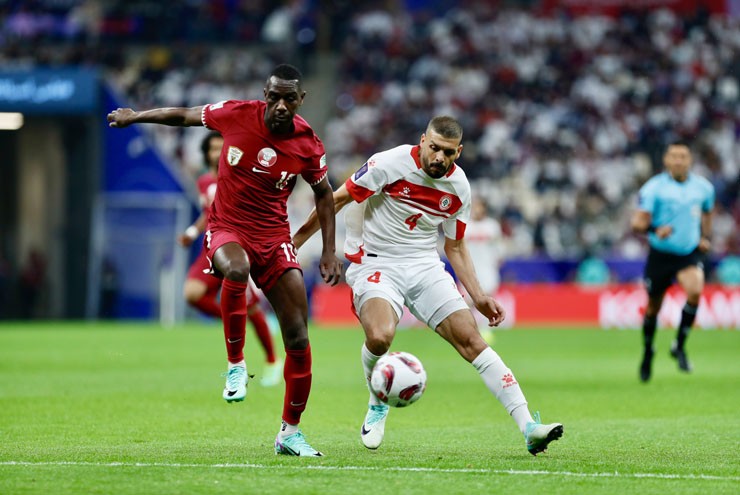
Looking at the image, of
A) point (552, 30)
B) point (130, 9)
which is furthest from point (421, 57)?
point (130, 9)

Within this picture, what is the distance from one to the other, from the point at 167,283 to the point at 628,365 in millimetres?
16098

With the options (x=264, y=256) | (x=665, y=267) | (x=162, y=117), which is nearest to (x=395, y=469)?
(x=264, y=256)

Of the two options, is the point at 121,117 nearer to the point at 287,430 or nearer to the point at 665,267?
the point at 287,430

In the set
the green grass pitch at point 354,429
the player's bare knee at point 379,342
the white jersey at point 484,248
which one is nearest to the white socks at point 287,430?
the green grass pitch at point 354,429

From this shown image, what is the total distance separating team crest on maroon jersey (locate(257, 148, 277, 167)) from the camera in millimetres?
8656

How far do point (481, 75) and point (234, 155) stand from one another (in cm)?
2766

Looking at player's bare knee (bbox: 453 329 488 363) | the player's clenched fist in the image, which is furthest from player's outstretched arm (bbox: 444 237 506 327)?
the player's clenched fist

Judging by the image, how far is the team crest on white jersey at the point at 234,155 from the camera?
8.70 m

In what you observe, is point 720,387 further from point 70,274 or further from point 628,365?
point 70,274

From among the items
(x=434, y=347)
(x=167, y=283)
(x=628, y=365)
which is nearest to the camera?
(x=628, y=365)

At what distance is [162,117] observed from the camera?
865cm

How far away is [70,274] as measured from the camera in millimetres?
31625

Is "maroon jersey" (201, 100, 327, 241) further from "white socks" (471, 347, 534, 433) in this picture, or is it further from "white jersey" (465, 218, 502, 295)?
"white jersey" (465, 218, 502, 295)

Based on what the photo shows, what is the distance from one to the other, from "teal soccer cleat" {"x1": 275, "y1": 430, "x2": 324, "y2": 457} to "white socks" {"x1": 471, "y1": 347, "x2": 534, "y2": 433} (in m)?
1.27
